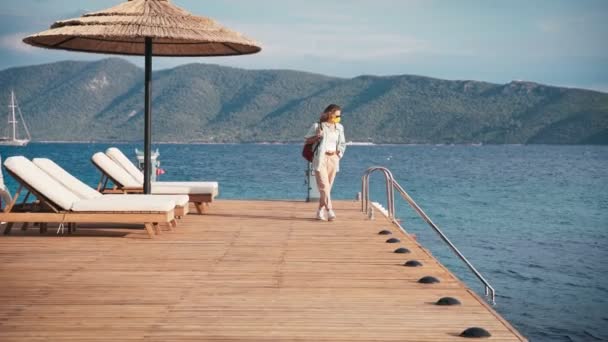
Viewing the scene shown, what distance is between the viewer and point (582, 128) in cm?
10938

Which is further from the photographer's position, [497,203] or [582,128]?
[582,128]

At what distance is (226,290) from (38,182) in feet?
11.0

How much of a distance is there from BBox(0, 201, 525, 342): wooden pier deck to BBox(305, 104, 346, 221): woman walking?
1259 millimetres

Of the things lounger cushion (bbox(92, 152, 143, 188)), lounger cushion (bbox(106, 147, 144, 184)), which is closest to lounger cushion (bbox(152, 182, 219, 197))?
lounger cushion (bbox(92, 152, 143, 188))

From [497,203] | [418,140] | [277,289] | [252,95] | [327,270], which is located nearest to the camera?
[277,289]

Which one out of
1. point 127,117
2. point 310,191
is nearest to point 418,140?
point 127,117

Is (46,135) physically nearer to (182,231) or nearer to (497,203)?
(497,203)

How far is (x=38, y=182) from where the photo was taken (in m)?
8.22

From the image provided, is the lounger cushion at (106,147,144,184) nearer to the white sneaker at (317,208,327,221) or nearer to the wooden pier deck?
the wooden pier deck

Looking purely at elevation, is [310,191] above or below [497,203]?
above

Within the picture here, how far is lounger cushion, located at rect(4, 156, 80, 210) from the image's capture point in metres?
8.16

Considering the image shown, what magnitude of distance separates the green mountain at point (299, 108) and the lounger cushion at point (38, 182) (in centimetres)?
9253

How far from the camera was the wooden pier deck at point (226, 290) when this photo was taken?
14.7 feet

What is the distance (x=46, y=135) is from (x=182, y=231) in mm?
109065
